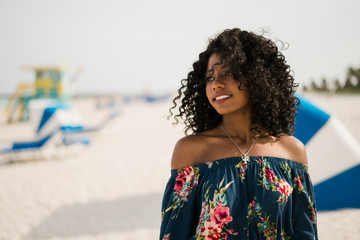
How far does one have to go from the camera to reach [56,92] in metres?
18.7

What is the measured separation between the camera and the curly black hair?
54.0 inches

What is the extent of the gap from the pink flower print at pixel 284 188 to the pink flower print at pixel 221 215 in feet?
0.77

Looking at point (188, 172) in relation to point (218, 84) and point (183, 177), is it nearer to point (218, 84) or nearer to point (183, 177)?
point (183, 177)

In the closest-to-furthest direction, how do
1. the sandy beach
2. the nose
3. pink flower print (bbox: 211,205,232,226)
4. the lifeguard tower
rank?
pink flower print (bbox: 211,205,232,226), the nose, the sandy beach, the lifeguard tower

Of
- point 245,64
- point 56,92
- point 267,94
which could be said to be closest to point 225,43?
point 245,64

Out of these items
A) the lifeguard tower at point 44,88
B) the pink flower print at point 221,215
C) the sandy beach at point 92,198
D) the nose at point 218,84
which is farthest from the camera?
the lifeguard tower at point 44,88

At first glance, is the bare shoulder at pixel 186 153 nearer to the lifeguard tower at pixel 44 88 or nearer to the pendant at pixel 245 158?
the pendant at pixel 245 158

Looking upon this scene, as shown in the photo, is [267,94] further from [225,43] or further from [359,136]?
[359,136]

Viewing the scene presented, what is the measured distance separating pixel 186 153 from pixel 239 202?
0.29 m

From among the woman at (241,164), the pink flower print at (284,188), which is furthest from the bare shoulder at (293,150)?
the pink flower print at (284,188)

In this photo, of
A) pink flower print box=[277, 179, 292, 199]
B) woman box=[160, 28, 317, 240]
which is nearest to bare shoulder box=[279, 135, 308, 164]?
woman box=[160, 28, 317, 240]

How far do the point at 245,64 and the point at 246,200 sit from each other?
0.58 meters

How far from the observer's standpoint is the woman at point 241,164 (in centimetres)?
126

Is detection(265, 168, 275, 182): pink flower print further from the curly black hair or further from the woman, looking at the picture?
the curly black hair
